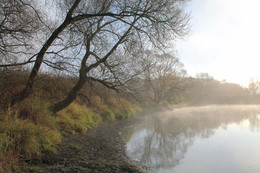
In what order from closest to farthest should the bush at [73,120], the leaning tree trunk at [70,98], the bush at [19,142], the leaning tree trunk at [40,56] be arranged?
the bush at [19,142], the leaning tree trunk at [40,56], the bush at [73,120], the leaning tree trunk at [70,98]

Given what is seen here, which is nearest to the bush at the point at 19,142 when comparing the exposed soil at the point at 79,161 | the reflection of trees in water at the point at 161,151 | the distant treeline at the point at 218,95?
the exposed soil at the point at 79,161

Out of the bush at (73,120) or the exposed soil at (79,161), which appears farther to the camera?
the bush at (73,120)

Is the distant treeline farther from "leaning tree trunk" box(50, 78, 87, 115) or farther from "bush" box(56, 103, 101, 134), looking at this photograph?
"leaning tree trunk" box(50, 78, 87, 115)

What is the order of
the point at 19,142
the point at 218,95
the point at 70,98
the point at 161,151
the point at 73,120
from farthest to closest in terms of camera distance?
the point at 218,95
the point at 73,120
the point at 70,98
the point at 161,151
the point at 19,142

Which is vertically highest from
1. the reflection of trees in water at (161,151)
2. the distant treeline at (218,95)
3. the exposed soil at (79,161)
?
the distant treeline at (218,95)

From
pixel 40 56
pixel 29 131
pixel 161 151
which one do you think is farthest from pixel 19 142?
pixel 161 151

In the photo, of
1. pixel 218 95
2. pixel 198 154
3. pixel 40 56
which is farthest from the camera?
pixel 218 95

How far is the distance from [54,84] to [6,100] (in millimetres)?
2388

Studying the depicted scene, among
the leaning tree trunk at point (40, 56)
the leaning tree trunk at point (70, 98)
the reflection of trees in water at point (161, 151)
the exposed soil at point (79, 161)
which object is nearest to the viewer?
the exposed soil at point (79, 161)

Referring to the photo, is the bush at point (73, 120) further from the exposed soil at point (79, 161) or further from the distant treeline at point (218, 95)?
the distant treeline at point (218, 95)

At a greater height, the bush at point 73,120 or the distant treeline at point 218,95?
the distant treeline at point 218,95

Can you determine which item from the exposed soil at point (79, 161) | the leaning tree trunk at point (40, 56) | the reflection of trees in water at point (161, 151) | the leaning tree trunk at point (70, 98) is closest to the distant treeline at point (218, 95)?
the reflection of trees in water at point (161, 151)

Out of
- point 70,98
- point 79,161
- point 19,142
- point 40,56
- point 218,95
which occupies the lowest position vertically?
point 79,161

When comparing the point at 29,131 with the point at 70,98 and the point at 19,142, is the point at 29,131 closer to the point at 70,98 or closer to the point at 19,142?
the point at 19,142
